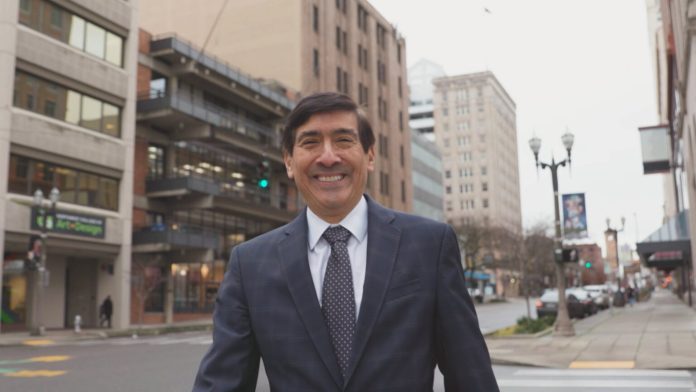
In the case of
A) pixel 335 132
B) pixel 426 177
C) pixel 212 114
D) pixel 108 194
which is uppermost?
pixel 426 177

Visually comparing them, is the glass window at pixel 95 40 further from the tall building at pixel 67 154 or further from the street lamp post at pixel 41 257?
the street lamp post at pixel 41 257

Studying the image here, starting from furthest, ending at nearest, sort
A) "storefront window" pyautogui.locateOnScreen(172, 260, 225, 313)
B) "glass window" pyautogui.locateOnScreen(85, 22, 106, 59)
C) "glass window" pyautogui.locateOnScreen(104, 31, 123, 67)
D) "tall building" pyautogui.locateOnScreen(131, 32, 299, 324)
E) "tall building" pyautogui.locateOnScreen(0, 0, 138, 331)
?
"storefront window" pyautogui.locateOnScreen(172, 260, 225, 313), "tall building" pyautogui.locateOnScreen(131, 32, 299, 324), "glass window" pyautogui.locateOnScreen(104, 31, 123, 67), "glass window" pyautogui.locateOnScreen(85, 22, 106, 59), "tall building" pyautogui.locateOnScreen(0, 0, 138, 331)

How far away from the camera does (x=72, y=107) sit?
3108 cm

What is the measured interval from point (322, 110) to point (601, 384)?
998cm

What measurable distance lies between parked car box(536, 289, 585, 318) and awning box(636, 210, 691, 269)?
4.53 meters

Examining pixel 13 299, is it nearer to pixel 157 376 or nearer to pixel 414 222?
pixel 157 376

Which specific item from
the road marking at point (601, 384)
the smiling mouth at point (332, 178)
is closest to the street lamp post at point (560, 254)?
the road marking at point (601, 384)

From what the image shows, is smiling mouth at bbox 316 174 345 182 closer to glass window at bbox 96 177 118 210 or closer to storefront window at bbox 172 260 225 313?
glass window at bbox 96 177 118 210

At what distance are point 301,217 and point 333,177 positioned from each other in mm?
253

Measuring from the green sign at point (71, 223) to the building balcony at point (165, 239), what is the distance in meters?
3.20

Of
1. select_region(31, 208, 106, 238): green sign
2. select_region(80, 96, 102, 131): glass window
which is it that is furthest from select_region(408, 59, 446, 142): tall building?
select_region(31, 208, 106, 238): green sign

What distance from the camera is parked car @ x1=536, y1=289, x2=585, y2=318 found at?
3128 cm

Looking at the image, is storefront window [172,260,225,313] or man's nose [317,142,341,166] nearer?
man's nose [317,142,341,166]

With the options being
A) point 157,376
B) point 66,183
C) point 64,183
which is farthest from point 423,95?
point 157,376
